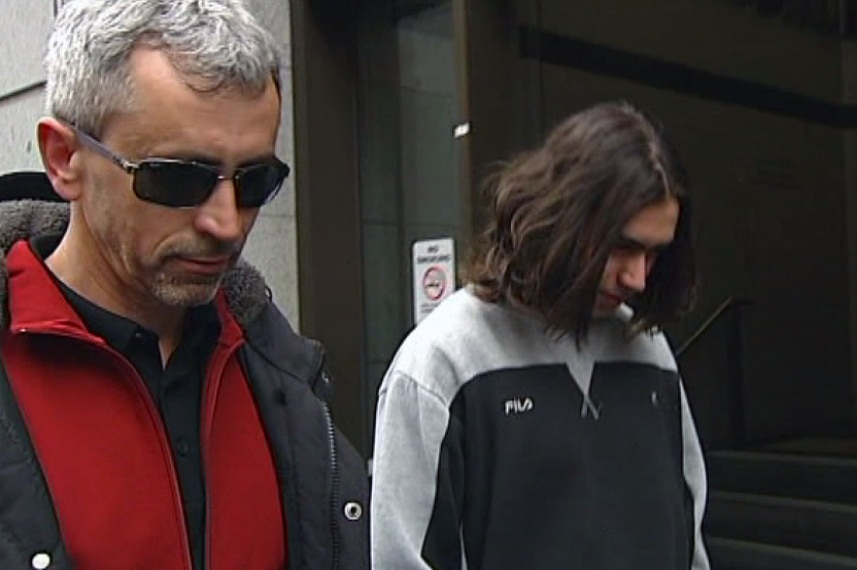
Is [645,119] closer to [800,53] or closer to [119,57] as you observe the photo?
[119,57]

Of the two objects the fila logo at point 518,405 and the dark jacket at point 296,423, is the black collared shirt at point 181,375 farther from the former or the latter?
the fila logo at point 518,405

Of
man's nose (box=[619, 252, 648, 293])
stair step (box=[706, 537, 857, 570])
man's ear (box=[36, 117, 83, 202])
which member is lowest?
stair step (box=[706, 537, 857, 570])

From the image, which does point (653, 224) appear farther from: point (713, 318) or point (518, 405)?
point (713, 318)

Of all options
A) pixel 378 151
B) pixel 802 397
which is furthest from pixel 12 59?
pixel 802 397

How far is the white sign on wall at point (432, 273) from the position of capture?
5020 millimetres

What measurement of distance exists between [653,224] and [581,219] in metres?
0.14

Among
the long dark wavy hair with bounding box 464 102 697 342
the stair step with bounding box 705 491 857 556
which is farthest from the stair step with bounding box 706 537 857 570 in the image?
the long dark wavy hair with bounding box 464 102 697 342

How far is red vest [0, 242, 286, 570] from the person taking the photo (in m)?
1.46

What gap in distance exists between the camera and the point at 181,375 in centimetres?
160

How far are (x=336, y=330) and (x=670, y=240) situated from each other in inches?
131

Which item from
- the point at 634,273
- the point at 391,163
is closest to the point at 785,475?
the point at 391,163

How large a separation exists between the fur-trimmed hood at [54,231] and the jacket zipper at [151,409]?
155 mm

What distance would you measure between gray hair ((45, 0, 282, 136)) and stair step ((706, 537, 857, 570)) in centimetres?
432

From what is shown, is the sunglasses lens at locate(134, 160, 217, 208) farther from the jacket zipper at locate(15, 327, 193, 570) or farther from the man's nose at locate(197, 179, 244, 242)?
the jacket zipper at locate(15, 327, 193, 570)
